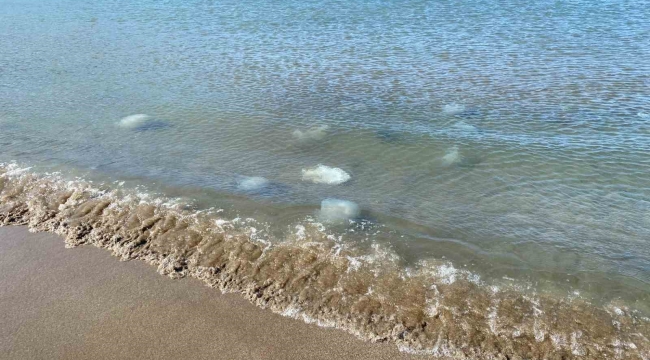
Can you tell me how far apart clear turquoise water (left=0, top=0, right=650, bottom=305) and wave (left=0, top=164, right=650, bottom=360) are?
0.68m

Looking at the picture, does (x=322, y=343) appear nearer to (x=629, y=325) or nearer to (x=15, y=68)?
(x=629, y=325)

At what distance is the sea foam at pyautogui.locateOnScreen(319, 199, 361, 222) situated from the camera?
12648 mm

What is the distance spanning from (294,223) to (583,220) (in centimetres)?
744

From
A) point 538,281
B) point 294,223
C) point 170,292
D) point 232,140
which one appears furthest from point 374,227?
point 232,140

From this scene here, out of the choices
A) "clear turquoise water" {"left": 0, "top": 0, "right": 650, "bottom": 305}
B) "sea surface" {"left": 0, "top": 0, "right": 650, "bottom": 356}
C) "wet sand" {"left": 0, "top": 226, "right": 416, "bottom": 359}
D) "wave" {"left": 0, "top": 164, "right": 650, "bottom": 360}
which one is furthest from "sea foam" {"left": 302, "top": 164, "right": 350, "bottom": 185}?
"wet sand" {"left": 0, "top": 226, "right": 416, "bottom": 359}

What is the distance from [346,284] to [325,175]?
4992 mm

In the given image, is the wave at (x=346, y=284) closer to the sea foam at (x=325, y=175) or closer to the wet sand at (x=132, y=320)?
the wet sand at (x=132, y=320)

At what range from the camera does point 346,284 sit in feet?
33.9

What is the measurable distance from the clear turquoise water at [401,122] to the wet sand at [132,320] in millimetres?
2868

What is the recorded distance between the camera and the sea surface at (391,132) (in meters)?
11.8

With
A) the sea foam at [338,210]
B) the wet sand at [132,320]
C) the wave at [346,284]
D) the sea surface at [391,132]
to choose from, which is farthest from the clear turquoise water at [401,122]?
the wet sand at [132,320]

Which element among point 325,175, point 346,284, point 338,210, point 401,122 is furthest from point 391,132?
point 346,284

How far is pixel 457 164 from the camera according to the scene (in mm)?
14898

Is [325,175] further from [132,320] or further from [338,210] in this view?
[132,320]
